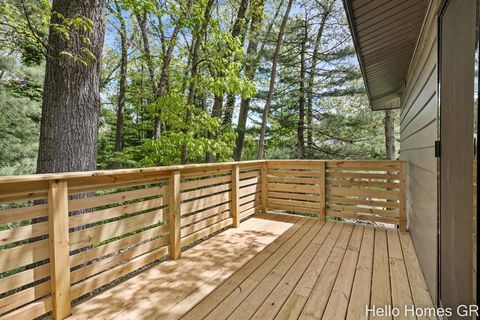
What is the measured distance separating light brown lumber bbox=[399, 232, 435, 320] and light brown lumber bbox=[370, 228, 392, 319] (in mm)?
182

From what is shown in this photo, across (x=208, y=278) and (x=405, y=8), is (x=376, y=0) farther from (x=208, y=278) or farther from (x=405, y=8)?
(x=208, y=278)

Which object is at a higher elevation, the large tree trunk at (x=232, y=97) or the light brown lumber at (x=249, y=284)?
the large tree trunk at (x=232, y=97)

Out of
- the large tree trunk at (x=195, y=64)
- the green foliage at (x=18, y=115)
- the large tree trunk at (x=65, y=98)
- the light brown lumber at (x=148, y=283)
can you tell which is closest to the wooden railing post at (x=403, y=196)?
the light brown lumber at (x=148, y=283)

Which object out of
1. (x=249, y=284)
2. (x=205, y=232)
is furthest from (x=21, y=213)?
(x=205, y=232)

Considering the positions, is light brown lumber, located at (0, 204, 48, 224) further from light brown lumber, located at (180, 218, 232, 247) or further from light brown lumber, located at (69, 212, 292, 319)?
light brown lumber, located at (180, 218, 232, 247)

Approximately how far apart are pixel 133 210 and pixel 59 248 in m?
0.68

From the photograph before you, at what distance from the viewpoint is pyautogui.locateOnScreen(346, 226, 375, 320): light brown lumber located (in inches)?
74.3

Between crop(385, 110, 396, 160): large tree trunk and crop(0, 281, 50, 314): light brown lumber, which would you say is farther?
crop(385, 110, 396, 160): large tree trunk

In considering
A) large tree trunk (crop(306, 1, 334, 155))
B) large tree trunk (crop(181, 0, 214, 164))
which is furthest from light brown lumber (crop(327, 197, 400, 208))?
large tree trunk (crop(306, 1, 334, 155))

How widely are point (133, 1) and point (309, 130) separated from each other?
21.5 feet

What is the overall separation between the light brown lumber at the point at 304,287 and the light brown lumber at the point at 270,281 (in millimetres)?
147

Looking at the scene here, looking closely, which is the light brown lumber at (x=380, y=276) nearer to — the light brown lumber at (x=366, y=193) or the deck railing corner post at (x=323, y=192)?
the light brown lumber at (x=366, y=193)

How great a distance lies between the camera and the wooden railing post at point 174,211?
9.00 feet

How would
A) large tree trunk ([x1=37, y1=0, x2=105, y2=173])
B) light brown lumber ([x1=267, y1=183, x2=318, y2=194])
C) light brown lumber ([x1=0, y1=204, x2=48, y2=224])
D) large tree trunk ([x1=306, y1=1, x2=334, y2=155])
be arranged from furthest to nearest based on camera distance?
large tree trunk ([x1=306, y1=1, x2=334, y2=155]) → light brown lumber ([x1=267, y1=183, x2=318, y2=194]) → large tree trunk ([x1=37, y1=0, x2=105, y2=173]) → light brown lumber ([x1=0, y1=204, x2=48, y2=224])
